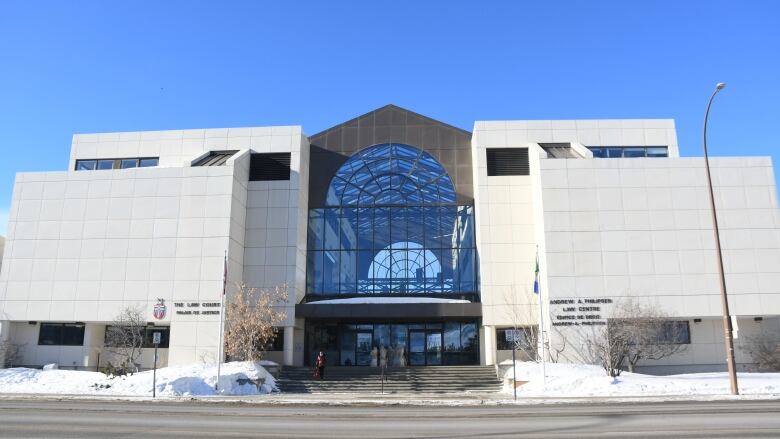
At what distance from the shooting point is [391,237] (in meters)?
38.8

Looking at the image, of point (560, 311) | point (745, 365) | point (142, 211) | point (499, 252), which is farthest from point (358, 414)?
point (745, 365)

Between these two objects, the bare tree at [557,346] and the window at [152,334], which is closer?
the bare tree at [557,346]

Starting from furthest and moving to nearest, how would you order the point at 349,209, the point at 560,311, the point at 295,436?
1. the point at 349,209
2. the point at 560,311
3. the point at 295,436

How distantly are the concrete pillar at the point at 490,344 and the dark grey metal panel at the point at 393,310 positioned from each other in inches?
41.1

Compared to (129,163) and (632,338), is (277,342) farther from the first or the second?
(632,338)

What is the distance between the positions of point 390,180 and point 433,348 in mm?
11070

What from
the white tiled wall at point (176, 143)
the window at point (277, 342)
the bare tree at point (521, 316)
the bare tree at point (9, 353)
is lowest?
the bare tree at point (9, 353)

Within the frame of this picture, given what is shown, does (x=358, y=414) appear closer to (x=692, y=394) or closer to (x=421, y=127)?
(x=692, y=394)

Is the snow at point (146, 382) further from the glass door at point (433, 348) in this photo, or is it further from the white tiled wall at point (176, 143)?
the white tiled wall at point (176, 143)

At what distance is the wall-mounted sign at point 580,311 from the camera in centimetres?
3191

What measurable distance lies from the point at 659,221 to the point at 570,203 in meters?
4.81

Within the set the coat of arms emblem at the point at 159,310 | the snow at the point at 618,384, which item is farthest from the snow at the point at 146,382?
the snow at the point at 618,384

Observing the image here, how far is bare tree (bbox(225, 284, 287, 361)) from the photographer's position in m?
31.6

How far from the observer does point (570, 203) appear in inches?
1321
